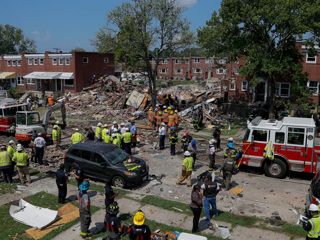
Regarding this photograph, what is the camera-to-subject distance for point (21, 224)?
30.3ft

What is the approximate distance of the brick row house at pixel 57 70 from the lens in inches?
1585

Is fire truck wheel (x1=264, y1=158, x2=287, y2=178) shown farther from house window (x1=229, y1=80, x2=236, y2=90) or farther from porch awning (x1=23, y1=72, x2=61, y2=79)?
porch awning (x1=23, y1=72, x2=61, y2=79)

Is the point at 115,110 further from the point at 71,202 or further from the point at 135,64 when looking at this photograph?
the point at 71,202

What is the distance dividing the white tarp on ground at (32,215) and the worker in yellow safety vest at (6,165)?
3017mm

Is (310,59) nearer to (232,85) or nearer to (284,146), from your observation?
(232,85)

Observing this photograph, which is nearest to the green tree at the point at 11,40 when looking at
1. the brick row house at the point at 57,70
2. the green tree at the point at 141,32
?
the brick row house at the point at 57,70

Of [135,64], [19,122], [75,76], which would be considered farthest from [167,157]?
[75,76]

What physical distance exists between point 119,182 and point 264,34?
16423 millimetres

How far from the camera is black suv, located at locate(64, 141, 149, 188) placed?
11.9m

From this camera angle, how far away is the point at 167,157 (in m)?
16.5

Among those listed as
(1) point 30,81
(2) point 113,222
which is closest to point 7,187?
(2) point 113,222

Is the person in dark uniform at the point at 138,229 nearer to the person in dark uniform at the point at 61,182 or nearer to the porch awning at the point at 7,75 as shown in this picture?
the person in dark uniform at the point at 61,182

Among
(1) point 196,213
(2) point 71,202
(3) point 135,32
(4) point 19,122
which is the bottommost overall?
(2) point 71,202

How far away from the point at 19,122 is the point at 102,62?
25.7 m
